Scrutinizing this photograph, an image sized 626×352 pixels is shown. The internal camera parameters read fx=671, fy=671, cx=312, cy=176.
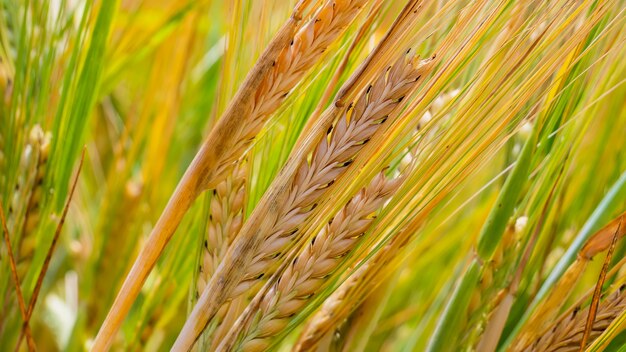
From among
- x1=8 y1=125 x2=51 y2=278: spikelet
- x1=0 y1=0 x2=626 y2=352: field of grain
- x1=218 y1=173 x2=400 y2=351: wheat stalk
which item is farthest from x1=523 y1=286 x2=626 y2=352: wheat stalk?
x1=8 y1=125 x2=51 y2=278: spikelet

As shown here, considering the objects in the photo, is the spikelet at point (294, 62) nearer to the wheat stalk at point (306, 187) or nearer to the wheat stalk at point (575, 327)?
the wheat stalk at point (306, 187)

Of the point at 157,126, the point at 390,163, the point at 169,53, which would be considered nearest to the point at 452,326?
the point at 390,163

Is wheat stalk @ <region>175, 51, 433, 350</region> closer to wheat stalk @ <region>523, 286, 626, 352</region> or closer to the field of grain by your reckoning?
the field of grain

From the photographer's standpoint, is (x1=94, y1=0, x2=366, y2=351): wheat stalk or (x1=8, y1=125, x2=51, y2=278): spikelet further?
(x1=8, y1=125, x2=51, y2=278): spikelet

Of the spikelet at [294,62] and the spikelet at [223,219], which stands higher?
the spikelet at [294,62]

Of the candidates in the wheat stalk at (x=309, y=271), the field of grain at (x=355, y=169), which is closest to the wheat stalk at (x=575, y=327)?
the field of grain at (x=355, y=169)

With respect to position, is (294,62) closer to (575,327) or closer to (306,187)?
(306,187)

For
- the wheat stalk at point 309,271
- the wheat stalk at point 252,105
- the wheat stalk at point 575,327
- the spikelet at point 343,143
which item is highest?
the wheat stalk at point 252,105
